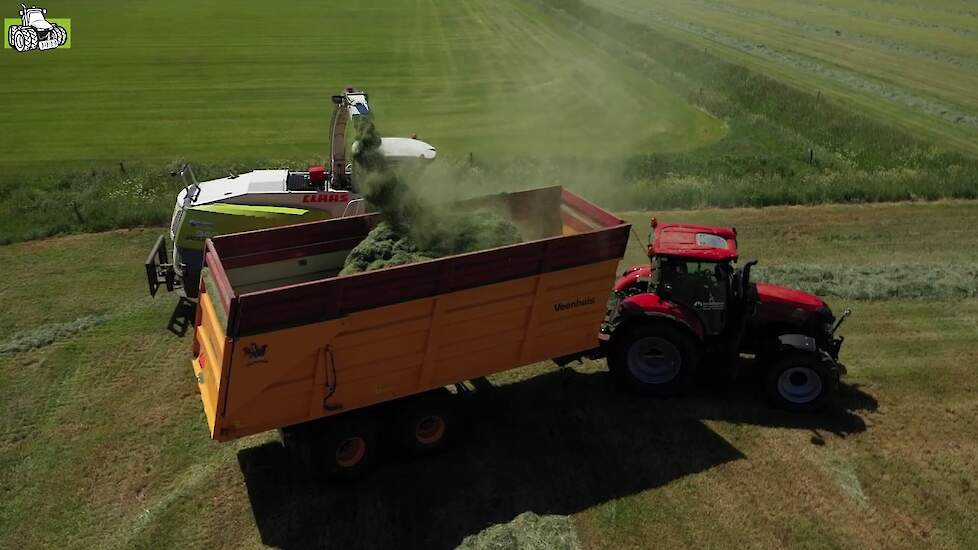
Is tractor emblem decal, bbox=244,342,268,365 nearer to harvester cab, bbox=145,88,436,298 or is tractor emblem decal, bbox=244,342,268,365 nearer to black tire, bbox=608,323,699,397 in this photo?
black tire, bbox=608,323,699,397

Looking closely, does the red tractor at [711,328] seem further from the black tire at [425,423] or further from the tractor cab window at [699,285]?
the black tire at [425,423]

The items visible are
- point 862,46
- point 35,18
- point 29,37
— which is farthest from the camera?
point 35,18

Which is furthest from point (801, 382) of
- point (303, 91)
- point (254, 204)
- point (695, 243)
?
point (303, 91)

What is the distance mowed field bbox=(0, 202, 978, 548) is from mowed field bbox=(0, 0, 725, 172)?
12822 millimetres

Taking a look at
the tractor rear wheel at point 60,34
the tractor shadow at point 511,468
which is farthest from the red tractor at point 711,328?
the tractor rear wheel at point 60,34

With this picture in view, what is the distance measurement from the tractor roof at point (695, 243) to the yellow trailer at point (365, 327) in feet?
2.85

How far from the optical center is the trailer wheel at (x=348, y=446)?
8359 millimetres

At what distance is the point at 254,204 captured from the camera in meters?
13.1

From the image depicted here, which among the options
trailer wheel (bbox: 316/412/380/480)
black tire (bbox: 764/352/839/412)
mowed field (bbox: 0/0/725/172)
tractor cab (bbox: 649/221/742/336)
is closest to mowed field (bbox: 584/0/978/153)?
mowed field (bbox: 0/0/725/172)

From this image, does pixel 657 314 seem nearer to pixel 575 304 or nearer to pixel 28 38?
pixel 575 304

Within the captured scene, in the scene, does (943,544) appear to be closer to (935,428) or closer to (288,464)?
(935,428)

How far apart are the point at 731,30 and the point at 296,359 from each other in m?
43.6

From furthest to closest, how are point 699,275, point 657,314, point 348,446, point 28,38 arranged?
point 28,38 → point 657,314 → point 699,275 → point 348,446

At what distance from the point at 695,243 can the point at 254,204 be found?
303 inches
